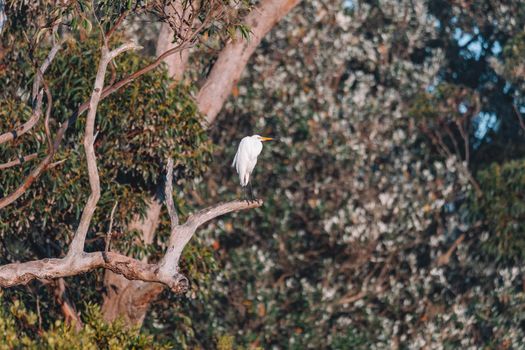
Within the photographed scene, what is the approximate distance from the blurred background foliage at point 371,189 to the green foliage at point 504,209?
33mm

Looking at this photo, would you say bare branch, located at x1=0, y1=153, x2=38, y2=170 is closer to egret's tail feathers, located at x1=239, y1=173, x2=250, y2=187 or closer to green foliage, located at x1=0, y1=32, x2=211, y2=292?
green foliage, located at x1=0, y1=32, x2=211, y2=292

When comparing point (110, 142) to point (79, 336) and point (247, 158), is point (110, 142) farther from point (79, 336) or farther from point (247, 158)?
point (79, 336)

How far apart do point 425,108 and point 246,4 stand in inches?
414

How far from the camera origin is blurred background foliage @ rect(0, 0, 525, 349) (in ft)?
69.9

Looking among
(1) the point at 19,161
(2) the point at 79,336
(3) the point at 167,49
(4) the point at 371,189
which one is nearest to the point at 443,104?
(4) the point at 371,189

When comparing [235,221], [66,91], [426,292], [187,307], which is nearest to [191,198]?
[235,221]

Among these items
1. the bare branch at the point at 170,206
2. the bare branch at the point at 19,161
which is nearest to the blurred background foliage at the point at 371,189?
the bare branch at the point at 19,161

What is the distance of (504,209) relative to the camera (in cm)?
2148

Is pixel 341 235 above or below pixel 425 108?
below

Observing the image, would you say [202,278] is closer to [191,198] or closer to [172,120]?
[172,120]

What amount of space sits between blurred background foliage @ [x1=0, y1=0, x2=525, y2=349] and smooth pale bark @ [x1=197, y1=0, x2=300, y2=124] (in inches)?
45.1

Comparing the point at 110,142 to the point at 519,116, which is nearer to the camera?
the point at 110,142

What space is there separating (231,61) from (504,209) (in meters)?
6.51

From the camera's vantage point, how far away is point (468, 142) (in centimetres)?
2436
